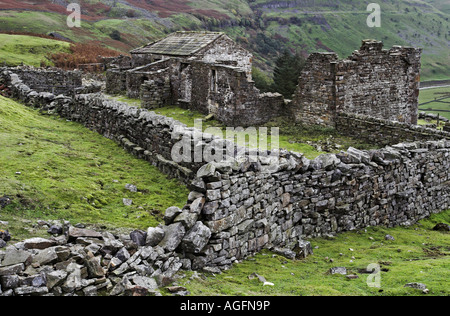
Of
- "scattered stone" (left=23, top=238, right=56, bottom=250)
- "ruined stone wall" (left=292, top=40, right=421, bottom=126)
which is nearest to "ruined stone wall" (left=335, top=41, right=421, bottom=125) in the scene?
"ruined stone wall" (left=292, top=40, right=421, bottom=126)

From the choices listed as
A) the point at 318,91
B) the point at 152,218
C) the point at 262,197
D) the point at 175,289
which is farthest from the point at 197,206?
the point at 318,91

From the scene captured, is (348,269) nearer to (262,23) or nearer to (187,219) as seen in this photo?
(187,219)

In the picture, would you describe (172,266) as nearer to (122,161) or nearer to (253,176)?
(253,176)

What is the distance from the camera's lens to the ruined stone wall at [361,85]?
1922cm

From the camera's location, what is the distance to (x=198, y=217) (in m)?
7.64

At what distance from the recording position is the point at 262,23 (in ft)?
423

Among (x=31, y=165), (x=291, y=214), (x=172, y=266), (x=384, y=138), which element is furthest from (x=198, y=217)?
(x=384, y=138)

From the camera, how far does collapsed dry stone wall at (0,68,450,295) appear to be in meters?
7.23

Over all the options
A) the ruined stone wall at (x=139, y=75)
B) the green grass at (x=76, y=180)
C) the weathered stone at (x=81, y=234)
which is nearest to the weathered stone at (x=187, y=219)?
the weathered stone at (x=81, y=234)

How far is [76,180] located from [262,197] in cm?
408

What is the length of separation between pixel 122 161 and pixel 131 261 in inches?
276

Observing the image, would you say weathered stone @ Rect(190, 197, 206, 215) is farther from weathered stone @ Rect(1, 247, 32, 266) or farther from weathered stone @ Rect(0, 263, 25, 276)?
weathered stone @ Rect(0, 263, 25, 276)

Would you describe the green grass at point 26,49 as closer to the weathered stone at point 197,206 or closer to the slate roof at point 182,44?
the slate roof at point 182,44

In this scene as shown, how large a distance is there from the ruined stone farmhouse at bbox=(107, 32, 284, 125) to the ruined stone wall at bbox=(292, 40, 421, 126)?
6.89 feet
